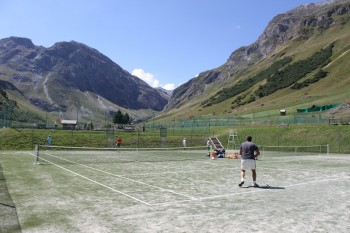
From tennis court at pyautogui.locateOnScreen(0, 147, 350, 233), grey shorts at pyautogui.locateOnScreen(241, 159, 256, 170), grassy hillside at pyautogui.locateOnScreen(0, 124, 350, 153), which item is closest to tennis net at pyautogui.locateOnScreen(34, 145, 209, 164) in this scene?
grassy hillside at pyautogui.locateOnScreen(0, 124, 350, 153)

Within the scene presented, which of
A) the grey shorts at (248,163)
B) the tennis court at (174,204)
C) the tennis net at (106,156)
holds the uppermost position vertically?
the grey shorts at (248,163)

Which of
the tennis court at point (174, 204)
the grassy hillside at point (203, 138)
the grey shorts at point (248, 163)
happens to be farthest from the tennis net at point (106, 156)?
the grey shorts at point (248, 163)

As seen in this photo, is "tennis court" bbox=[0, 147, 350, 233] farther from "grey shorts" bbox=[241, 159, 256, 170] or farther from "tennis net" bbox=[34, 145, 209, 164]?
"tennis net" bbox=[34, 145, 209, 164]

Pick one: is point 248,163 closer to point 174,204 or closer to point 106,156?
point 174,204

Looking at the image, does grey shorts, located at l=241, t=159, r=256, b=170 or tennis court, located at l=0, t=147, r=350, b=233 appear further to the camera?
grey shorts, located at l=241, t=159, r=256, b=170

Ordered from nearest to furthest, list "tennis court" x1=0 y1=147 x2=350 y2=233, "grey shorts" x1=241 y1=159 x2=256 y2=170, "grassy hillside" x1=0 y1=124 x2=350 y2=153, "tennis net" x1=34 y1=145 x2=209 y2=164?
"tennis court" x1=0 y1=147 x2=350 y2=233 → "grey shorts" x1=241 y1=159 x2=256 y2=170 → "tennis net" x1=34 y1=145 x2=209 y2=164 → "grassy hillside" x1=0 y1=124 x2=350 y2=153

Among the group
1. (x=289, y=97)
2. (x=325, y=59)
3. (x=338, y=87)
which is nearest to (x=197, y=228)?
(x=338, y=87)

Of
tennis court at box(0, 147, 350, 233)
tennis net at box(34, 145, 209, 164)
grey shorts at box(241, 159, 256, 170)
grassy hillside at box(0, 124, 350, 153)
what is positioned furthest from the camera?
grassy hillside at box(0, 124, 350, 153)

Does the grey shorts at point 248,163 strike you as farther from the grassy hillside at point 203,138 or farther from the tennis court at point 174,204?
the grassy hillside at point 203,138

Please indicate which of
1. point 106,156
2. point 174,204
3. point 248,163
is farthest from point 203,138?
point 174,204

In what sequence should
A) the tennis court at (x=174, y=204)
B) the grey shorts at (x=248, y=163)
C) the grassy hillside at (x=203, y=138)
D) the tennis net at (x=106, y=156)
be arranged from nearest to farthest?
1. the tennis court at (x=174, y=204)
2. the grey shorts at (x=248, y=163)
3. the tennis net at (x=106, y=156)
4. the grassy hillside at (x=203, y=138)

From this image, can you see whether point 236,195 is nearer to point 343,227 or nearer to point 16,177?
point 343,227

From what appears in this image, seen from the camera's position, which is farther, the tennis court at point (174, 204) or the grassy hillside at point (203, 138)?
the grassy hillside at point (203, 138)

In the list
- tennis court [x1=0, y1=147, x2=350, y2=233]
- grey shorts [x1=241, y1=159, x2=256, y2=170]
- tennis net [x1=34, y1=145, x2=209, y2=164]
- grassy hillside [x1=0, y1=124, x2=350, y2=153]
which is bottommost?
tennis court [x1=0, y1=147, x2=350, y2=233]
